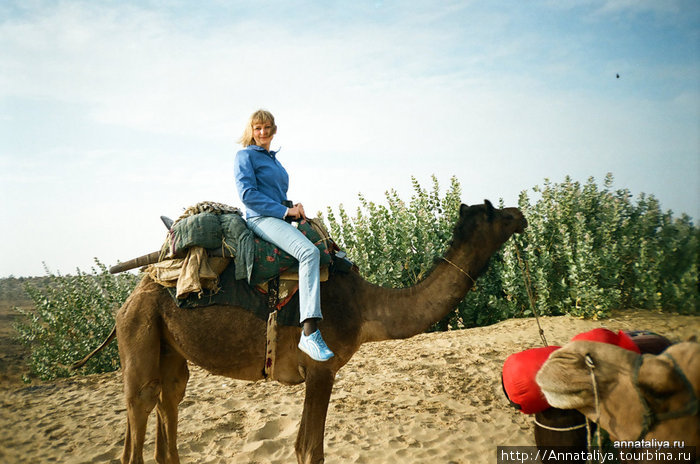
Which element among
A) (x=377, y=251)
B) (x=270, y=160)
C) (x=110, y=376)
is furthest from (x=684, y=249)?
(x=110, y=376)

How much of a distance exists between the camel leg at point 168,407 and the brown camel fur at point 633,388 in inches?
136

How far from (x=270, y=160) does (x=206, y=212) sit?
77 cm

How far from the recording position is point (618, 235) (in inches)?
334

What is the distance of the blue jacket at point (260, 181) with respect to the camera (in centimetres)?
417

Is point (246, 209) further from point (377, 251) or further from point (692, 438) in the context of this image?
point (377, 251)

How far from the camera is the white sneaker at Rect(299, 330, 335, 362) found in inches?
142

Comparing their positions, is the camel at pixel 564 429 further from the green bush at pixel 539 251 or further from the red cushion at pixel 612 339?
the green bush at pixel 539 251

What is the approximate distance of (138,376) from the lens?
13.3 ft

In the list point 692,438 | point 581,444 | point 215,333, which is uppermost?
point 215,333

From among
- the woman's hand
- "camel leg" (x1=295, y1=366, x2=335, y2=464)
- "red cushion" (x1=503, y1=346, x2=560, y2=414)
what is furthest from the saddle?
"red cushion" (x1=503, y1=346, x2=560, y2=414)

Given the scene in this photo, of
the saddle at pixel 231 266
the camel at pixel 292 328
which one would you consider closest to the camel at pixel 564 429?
the camel at pixel 292 328

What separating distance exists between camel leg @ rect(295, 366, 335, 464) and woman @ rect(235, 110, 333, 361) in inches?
10.1

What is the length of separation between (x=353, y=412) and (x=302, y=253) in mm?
3262

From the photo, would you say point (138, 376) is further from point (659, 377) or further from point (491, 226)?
point (659, 377)
